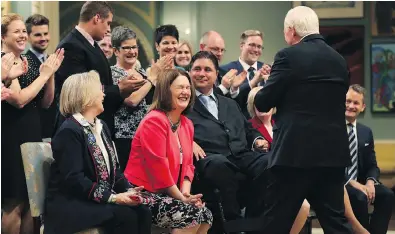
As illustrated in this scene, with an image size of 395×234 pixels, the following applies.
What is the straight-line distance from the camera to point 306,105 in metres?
3.84

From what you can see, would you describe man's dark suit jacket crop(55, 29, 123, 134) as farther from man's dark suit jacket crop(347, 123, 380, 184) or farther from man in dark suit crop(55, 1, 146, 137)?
man's dark suit jacket crop(347, 123, 380, 184)

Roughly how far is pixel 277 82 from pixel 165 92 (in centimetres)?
71

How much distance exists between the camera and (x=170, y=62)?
184 inches

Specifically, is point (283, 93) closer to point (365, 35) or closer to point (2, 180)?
point (2, 180)

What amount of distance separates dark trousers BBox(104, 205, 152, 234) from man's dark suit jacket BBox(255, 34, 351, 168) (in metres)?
0.73

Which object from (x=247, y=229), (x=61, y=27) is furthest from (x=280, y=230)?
(x=61, y=27)

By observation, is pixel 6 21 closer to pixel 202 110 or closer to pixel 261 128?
pixel 202 110

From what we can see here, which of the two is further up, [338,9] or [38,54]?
[338,9]

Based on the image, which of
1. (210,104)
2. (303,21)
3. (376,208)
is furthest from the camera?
(376,208)

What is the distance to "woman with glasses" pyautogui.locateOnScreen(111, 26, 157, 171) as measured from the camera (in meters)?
4.58

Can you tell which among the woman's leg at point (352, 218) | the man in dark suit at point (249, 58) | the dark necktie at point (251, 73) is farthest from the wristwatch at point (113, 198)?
the dark necktie at point (251, 73)

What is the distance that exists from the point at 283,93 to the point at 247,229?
984 mm

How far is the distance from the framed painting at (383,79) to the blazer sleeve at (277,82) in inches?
181

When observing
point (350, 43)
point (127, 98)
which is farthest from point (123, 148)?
point (350, 43)
